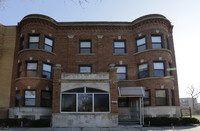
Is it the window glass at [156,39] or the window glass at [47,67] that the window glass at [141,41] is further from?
the window glass at [47,67]

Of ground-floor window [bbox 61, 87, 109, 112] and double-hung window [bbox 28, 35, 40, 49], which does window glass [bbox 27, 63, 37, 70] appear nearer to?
double-hung window [bbox 28, 35, 40, 49]

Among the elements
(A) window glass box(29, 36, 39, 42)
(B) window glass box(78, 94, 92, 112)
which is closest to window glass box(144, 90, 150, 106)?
(B) window glass box(78, 94, 92, 112)

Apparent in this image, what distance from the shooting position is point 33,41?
20109 millimetres

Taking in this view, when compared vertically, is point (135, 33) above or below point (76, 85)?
above

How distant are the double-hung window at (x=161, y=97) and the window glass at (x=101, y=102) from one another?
556 centimetres

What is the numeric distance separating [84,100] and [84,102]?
0.18m

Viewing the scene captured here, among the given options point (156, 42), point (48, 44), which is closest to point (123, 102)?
point (156, 42)

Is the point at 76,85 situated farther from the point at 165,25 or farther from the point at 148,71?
the point at 165,25

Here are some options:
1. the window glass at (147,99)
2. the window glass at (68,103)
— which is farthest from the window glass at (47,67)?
the window glass at (147,99)

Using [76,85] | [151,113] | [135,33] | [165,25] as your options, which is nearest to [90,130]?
[76,85]

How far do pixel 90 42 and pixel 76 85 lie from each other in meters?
6.93

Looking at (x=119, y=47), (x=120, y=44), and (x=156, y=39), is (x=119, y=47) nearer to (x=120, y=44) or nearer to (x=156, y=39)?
(x=120, y=44)

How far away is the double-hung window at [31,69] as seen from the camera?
19.3 m

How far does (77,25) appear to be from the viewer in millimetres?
21781
